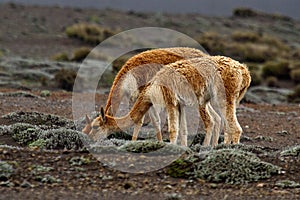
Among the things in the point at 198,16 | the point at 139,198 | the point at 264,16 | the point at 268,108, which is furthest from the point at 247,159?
the point at 264,16

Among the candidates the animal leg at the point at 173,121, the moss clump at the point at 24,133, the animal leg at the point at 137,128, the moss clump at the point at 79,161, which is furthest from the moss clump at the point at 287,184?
the moss clump at the point at 24,133

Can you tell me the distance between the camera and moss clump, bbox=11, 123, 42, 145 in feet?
39.2

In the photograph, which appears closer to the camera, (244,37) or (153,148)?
(153,148)

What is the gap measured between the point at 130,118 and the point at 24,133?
2.12 m

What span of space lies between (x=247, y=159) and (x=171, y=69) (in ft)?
8.88

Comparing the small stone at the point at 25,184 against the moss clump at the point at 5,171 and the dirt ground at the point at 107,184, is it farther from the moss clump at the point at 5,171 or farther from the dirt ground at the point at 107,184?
the moss clump at the point at 5,171

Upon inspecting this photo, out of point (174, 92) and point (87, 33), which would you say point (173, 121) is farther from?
point (87, 33)

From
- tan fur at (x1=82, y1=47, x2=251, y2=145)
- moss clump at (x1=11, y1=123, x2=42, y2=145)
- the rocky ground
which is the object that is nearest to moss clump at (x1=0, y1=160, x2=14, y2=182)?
the rocky ground

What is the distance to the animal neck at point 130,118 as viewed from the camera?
11719mm

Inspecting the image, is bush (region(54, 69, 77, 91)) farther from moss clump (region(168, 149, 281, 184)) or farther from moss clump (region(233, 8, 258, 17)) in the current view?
moss clump (region(233, 8, 258, 17))

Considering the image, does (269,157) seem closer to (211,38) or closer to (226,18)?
(211,38)

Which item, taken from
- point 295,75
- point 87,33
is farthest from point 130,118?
point 87,33

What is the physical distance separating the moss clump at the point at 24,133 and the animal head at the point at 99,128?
1085 millimetres

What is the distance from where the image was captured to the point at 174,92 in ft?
37.2
